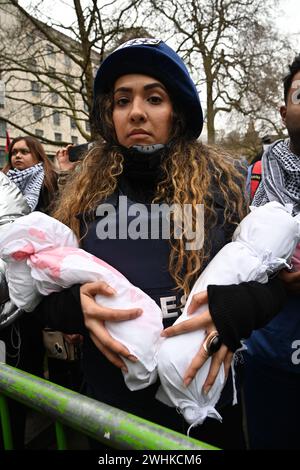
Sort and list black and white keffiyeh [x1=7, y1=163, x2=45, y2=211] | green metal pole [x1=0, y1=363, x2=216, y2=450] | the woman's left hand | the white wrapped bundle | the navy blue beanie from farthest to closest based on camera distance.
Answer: black and white keffiyeh [x1=7, y1=163, x2=45, y2=211], the white wrapped bundle, the navy blue beanie, the woman's left hand, green metal pole [x1=0, y1=363, x2=216, y2=450]

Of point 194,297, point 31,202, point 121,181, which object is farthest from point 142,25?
point 194,297

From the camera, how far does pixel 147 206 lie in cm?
123

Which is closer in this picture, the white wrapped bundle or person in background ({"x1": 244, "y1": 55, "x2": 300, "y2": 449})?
person in background ({"x1": 244, "y1": 55, "x2": 300, "y2": 449})

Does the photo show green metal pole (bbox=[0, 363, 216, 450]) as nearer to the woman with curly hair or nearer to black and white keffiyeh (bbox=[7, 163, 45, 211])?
the woman with curly hair

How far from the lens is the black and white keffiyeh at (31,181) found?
97.1 inches

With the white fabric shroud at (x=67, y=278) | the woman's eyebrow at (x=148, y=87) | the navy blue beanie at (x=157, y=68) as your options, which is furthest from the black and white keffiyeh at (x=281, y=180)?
the white fabric shroud at (x=67, y=278)

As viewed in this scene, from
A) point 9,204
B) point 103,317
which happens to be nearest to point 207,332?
point 103,317

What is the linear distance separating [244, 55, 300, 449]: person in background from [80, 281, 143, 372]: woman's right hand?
2.24ft

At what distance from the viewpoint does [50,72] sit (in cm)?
880

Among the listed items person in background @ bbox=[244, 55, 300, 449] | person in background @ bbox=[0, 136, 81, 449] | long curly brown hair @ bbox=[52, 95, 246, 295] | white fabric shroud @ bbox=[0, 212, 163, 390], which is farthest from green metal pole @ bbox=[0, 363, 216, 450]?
person in background @ bbox=[244, 55, 300, 449]

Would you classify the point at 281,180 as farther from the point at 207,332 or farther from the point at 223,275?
the point at 207,332

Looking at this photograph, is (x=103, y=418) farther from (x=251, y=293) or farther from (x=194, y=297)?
(x=251, y=293)

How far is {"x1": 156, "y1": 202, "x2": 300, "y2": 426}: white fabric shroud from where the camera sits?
0.93m
